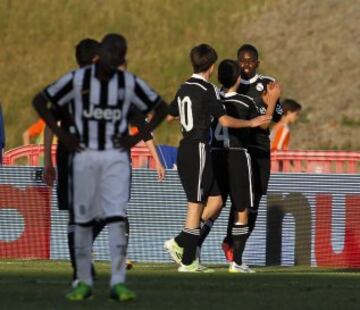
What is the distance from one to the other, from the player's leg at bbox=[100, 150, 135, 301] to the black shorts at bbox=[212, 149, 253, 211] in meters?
4.21

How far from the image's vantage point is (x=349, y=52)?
39312 millimetres

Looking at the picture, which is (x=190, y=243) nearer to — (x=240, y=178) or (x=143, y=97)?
(x=240, y=178)

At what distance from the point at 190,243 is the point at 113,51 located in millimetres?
4334

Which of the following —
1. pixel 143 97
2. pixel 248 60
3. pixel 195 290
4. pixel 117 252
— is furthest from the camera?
pixel 248 60

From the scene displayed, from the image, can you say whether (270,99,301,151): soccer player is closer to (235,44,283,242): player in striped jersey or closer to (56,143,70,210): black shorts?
(235,44,283,242): player in striped jersey

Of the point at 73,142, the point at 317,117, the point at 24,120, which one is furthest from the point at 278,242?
the point at 24,120

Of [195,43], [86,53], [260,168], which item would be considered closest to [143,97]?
[86,53]

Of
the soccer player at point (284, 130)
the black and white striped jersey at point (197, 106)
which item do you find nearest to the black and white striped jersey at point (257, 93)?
the black and white striped jersey at point (197, 106)

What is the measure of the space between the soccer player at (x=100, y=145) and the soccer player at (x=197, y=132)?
11.7 ft

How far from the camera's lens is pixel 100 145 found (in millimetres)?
9898

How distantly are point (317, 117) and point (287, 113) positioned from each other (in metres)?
16.4

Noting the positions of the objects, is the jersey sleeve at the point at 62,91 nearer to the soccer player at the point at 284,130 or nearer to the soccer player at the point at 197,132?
the soccer player at the point at 197,132

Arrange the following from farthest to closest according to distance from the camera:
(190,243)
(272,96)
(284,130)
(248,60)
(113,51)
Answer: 1. (284,130)
2. (248,60)
3. (272,96)
4. (190,243)
5. (113,51)

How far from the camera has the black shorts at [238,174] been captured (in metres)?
14.1
